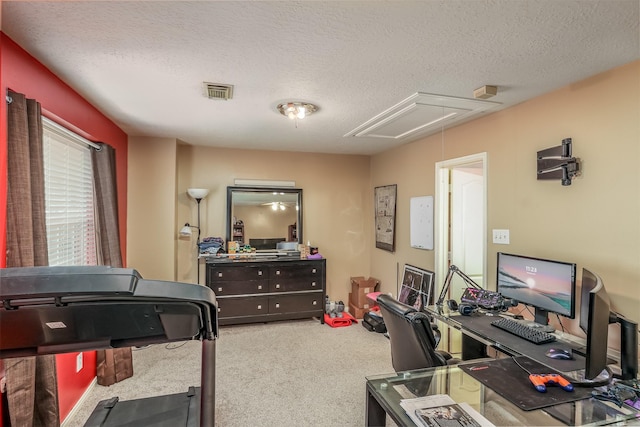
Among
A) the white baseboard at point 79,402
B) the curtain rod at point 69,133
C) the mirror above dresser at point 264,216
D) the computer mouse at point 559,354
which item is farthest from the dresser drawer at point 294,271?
the computer mouse at point 559,354

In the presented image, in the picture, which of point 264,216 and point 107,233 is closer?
point 107,233

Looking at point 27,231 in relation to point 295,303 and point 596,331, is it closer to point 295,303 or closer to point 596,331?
point 596,331

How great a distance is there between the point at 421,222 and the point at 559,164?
68.0 inches

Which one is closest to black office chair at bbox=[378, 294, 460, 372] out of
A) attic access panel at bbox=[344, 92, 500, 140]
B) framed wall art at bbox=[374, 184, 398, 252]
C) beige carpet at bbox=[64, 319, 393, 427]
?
beige carpet at bbox=[64, 319, 393, 427]

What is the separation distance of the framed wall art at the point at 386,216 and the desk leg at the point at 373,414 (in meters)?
3.01

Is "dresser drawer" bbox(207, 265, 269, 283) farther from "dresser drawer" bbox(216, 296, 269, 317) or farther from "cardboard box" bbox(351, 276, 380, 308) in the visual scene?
"cardboard box" bbox(351, 276, 380, 308)

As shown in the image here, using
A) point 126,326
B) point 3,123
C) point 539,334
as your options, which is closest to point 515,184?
point 539,334

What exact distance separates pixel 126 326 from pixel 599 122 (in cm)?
276

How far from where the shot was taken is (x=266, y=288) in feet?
13.9

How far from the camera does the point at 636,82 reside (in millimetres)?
1860

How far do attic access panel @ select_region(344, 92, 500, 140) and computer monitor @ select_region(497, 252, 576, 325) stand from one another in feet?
4.12

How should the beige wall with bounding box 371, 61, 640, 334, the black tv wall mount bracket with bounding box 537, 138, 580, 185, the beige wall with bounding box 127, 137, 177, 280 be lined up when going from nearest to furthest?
the beige wall with bounding box 371, 61, 640, 334, the black tv wall mount bracket with bounding box 537, 138, 580, 185, the beige wall with bounding box 127, 137, 177, 280

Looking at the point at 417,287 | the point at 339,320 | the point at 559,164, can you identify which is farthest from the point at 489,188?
the point at 339,320

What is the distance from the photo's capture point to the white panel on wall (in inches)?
146
